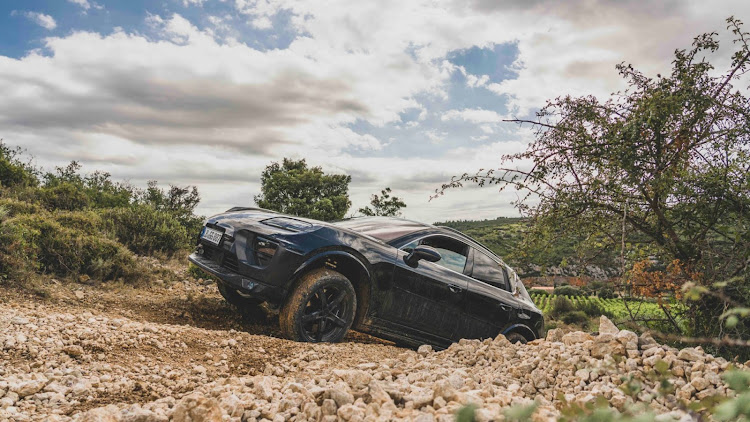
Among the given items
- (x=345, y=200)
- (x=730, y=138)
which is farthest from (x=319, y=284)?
(x=345, y=200)

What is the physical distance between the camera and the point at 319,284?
4539mm

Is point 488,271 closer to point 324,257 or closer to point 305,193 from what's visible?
point 324,257

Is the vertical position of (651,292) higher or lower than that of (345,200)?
lower

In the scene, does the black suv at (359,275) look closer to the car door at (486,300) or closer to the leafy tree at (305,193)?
the car door at (486,300)

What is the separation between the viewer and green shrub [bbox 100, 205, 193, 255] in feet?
34.1

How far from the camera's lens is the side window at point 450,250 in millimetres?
5559

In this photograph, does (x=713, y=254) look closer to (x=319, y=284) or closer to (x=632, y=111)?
(x=632, y=111)

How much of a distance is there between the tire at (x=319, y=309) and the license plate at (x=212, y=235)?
0.97 m

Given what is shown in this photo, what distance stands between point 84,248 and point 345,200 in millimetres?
21628

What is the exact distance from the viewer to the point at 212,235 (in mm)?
4969

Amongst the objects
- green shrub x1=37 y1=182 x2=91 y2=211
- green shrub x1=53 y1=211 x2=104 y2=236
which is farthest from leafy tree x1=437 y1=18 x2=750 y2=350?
green shrub x1=37 y1=182 x2=91 y2=211

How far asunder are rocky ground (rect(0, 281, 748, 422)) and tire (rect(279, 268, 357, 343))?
0.64ft

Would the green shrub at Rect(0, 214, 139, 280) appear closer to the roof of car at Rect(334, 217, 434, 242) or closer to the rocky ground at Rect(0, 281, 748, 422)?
the rocky ground at Rect(0, 281, 748, 422)

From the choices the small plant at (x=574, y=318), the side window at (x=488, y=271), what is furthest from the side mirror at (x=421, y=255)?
the small plant at (x=574, y=318)
